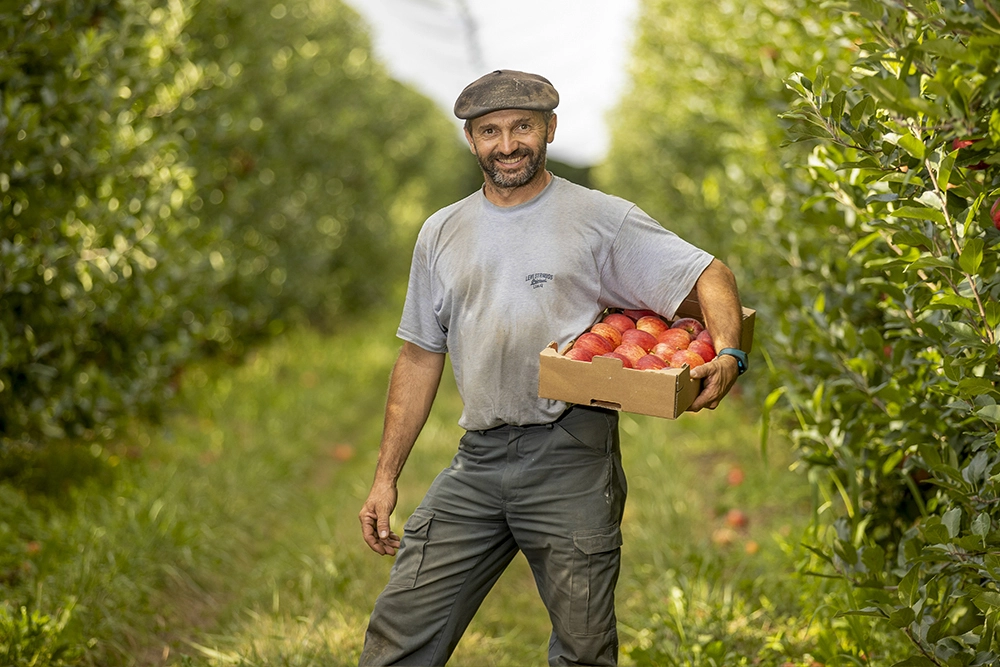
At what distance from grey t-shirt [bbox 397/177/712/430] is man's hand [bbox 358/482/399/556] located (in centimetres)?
39

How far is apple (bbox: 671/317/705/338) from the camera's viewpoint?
2.92 m

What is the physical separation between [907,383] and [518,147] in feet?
5.62

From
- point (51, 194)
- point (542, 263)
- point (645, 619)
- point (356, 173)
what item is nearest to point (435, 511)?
point (542, 263)

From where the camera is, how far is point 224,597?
16.0 feet

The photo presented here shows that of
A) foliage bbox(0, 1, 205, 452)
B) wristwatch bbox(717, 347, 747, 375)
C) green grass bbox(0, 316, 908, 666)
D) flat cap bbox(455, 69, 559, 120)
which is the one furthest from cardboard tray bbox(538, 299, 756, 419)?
foliage bbox(0, 1, 205, 452)

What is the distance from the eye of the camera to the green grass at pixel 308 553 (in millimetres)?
3822

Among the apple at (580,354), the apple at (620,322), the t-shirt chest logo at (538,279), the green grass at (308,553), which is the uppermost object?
the t-shirt chest logo at (538,279)

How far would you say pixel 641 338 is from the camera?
9.11 ft

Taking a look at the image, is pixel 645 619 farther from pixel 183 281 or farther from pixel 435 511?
pixel 183 281

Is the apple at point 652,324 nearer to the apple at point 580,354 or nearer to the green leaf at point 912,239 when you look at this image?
the apple at point 580,354

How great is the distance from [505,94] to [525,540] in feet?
4.52

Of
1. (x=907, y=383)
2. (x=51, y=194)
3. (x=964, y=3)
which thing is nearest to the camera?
(x=964, y=3)

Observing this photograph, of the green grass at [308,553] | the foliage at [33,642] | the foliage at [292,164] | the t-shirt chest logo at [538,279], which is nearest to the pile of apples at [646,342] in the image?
the t-shirt chest logo at [538,279]

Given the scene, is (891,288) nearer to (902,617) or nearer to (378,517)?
(902,617)
